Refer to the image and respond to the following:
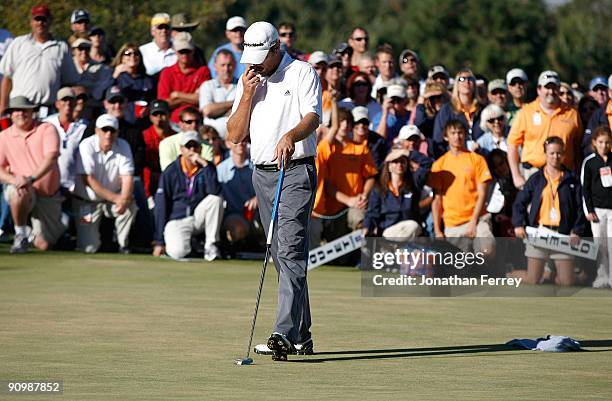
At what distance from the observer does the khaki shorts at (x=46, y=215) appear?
1684cm

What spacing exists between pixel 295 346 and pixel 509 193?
761 centimetres

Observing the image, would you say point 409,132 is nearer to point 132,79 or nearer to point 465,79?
point 465,79

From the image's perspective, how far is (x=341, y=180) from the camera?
16922mm

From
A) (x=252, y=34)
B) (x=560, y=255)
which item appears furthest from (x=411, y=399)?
(x=560, y=255)

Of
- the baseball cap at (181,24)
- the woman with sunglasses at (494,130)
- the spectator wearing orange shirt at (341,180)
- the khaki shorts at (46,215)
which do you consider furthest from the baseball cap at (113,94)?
the woman with sunglasses at (494,130)

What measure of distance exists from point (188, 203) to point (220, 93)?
1924mm

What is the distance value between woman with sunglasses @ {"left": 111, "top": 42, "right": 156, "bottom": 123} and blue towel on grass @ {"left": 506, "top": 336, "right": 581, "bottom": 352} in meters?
9.46

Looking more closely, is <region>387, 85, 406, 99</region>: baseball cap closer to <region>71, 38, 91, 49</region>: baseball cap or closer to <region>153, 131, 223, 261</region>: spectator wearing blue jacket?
<region>153, 131, 223, 261</region>: spectator wearing blue jacket

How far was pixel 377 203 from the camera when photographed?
16.2m

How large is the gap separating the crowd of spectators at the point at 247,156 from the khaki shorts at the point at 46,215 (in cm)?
2

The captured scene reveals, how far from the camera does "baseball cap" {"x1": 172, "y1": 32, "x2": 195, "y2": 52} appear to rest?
1838cm

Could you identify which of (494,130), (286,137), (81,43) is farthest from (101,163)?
(286,137)

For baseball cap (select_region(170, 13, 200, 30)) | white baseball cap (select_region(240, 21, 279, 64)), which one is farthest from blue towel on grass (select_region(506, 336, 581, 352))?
baseball cap (select_region(170, 13, 200, 30))

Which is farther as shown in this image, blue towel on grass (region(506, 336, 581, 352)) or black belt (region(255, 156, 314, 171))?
blue towel on grass (region(506, 336, 581, 352))
